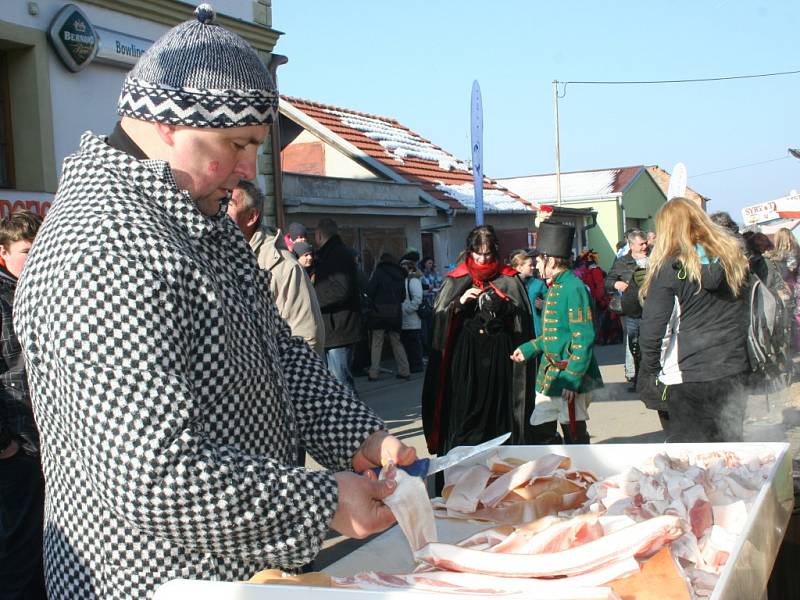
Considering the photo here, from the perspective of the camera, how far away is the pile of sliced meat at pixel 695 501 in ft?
6.14

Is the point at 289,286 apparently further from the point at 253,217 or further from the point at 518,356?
the point at 518,356

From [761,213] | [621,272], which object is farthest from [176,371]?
[761,213]

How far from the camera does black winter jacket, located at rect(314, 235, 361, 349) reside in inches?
344

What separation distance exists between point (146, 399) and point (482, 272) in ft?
15.5

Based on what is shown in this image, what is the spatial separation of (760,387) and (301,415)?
334 cm

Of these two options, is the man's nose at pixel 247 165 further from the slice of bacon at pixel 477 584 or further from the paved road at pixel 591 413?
the paved road at pixel 591 413

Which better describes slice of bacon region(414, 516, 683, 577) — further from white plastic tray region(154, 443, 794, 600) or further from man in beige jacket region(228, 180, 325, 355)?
man in beige jacket region(228, 180, 325, 355)

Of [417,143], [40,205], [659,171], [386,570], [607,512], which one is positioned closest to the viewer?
[386,570]

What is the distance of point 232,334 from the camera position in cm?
174

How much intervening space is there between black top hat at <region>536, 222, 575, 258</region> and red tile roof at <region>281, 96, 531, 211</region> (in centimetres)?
1244

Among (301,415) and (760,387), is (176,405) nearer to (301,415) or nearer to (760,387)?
(301,415)

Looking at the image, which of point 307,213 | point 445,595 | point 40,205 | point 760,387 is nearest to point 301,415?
point 445,595

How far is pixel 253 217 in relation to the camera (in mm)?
4848

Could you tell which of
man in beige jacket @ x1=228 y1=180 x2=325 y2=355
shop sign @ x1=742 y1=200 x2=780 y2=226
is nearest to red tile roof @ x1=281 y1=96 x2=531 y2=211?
shop sign @ x1=742 y1=200 x2=780 y2=226
